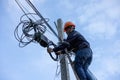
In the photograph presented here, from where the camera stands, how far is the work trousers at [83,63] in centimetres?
747

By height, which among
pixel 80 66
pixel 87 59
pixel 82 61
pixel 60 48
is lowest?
pixel 80 66

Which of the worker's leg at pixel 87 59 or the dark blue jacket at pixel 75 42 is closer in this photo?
the worker's leg at pixel 87 59

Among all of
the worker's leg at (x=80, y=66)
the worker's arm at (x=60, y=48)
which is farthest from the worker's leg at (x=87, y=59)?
the worker's arm at (x=60, y=48)

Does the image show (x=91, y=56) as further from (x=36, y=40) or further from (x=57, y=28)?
(x=57, y=28)

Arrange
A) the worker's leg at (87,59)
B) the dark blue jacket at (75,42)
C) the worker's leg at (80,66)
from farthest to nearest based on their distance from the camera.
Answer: the dark blue jacket at (75,42) < the worker's leg at (87,59) < the worker's leg at (80,66)

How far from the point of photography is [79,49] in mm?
7910

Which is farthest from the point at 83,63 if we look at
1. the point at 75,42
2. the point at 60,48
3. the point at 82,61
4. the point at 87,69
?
the point at 60,48

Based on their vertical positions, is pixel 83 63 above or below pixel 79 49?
below

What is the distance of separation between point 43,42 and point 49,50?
0.40 metres

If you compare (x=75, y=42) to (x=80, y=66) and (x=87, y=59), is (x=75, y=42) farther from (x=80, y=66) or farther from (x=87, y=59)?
(x=80, y=66)

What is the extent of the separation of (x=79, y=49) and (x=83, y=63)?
1.29 ft

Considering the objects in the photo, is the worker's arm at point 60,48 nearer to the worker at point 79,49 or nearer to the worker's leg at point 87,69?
the worker at point 79,49

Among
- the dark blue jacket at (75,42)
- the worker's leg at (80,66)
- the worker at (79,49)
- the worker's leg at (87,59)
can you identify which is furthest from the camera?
the dark blue jacket at (75,42)

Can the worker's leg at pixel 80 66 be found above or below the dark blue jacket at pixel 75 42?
below
